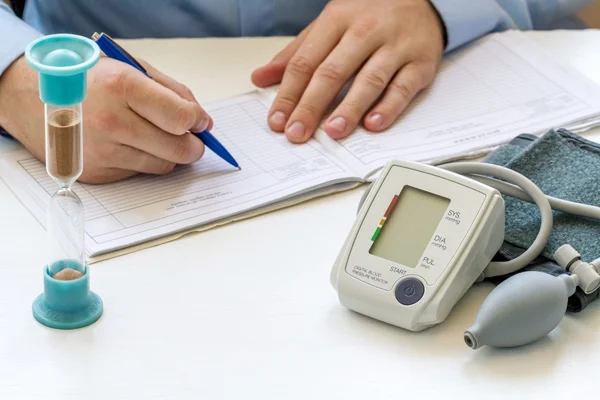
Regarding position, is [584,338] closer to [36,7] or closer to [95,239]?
[95,239]

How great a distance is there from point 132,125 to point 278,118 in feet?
0.64

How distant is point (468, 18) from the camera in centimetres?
110

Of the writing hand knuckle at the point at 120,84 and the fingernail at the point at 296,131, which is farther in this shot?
the fingernail at the point at 296,131

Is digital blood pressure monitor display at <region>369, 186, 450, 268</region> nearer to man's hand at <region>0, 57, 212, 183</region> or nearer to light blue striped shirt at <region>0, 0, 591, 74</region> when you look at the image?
man's hand at <region>0, 57, 212, 183</region>

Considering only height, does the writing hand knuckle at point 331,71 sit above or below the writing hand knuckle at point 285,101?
above

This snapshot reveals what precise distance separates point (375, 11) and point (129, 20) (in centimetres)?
37

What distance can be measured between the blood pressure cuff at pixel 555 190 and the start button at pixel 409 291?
90 millimetres

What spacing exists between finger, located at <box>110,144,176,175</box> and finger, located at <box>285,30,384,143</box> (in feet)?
0.52

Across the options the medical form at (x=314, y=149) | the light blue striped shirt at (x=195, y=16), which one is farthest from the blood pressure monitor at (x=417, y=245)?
the light blue striped shirt at (x=195, y=16)

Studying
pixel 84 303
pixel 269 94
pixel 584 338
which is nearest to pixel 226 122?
pixel 269 94

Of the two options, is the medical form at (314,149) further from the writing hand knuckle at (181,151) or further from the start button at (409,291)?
the start button at (409,291)

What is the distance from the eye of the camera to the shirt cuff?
1.09 meters

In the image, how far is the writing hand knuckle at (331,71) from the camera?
38.9 inches

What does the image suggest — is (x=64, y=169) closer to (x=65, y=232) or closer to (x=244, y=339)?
(x=65, y=232)
